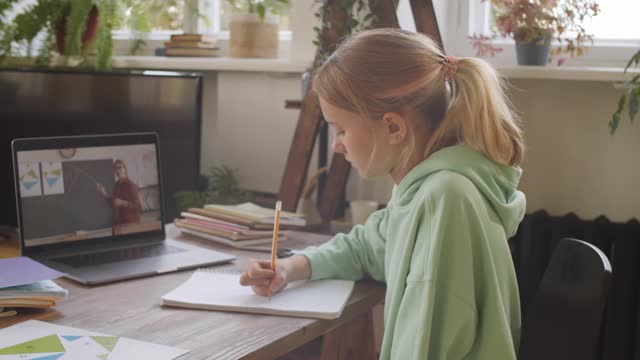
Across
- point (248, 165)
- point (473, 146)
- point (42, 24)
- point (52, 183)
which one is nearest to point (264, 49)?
point (248, 165)

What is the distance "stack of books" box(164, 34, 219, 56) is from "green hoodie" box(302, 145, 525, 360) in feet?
5.72

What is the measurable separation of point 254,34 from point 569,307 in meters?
1.78

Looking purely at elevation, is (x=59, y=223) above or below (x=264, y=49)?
below

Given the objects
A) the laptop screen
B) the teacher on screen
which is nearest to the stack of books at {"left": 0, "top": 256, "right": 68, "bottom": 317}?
the laptop screen

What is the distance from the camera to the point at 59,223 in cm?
167

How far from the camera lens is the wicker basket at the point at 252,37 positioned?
272cm

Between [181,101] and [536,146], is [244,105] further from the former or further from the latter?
[536,146]

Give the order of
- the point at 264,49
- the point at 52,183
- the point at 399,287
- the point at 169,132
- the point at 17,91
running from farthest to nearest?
the point at 264,49 → the point at 169,132 → the point at 17,91 → the point at 52,183 → the point at 399,287

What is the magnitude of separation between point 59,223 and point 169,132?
0.69 m

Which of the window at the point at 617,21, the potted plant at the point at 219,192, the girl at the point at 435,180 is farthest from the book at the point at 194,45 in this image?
the girl at the point at 435,180

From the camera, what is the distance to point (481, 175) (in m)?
1.26

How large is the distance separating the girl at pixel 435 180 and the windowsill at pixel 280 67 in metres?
0.88

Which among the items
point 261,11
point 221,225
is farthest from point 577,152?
point 261,11

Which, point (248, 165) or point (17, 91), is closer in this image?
point (17, 91)
